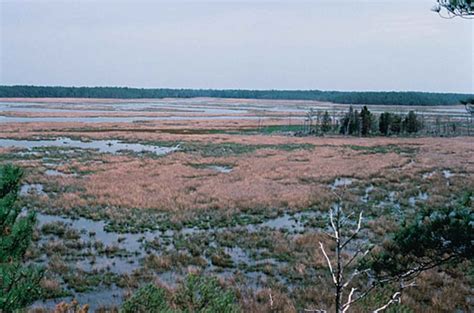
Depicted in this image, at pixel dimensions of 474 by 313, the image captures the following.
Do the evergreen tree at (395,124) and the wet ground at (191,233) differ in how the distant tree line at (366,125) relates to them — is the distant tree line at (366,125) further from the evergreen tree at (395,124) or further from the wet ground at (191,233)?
the wet ground at (191,233)

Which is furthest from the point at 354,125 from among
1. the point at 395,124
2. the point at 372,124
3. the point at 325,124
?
the point at 395,124

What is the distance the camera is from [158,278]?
11.1m

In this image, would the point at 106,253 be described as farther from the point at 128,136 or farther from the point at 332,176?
the point at 128,136

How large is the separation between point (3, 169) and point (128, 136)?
158 ft

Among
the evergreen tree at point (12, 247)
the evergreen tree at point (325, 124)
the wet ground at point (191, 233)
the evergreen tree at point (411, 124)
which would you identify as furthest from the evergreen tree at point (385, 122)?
the evergreen tree at point (12, 247)

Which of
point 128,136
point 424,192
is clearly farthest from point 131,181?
point 128,136

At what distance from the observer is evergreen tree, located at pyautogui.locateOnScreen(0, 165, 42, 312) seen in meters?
5.70

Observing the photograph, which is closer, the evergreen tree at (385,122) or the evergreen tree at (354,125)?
the evergreen tree at (385,122)

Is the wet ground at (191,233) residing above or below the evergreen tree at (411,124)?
below

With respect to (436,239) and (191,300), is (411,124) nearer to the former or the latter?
(436,239)

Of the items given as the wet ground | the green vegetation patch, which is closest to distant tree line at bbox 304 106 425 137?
the green vegetation patch

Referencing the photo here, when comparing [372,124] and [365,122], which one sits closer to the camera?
[365,122]

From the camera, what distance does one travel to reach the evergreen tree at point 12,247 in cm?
570

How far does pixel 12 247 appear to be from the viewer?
20.3 feet
